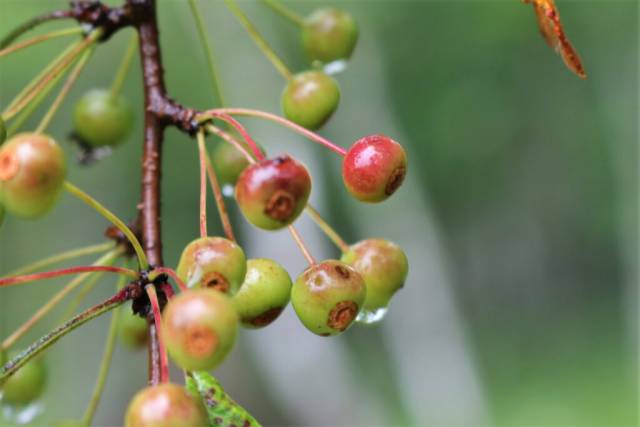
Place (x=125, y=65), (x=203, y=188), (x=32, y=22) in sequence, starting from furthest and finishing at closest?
1. (x=125, y=65)
2. (x=32, y=22)
3. (x=203, y=188)

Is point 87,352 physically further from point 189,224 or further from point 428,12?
point 428,12

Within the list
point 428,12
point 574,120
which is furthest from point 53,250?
point 574,120

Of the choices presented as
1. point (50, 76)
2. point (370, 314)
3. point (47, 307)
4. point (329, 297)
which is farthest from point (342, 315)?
point (50, 76)

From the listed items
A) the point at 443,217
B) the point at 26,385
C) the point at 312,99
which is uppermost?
the point at 443,217

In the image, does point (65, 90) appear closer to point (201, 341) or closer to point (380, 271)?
point (380, 271)

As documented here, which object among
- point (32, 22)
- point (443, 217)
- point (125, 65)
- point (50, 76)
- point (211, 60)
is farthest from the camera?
point (443, 217)

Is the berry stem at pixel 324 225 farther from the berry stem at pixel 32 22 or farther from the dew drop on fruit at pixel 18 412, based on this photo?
the dew drop on fruit at pixel 18 412

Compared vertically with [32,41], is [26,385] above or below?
below

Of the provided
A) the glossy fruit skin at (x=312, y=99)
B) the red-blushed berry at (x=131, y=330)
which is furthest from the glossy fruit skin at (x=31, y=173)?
the red-blushed berry at (x=131, y=330)
